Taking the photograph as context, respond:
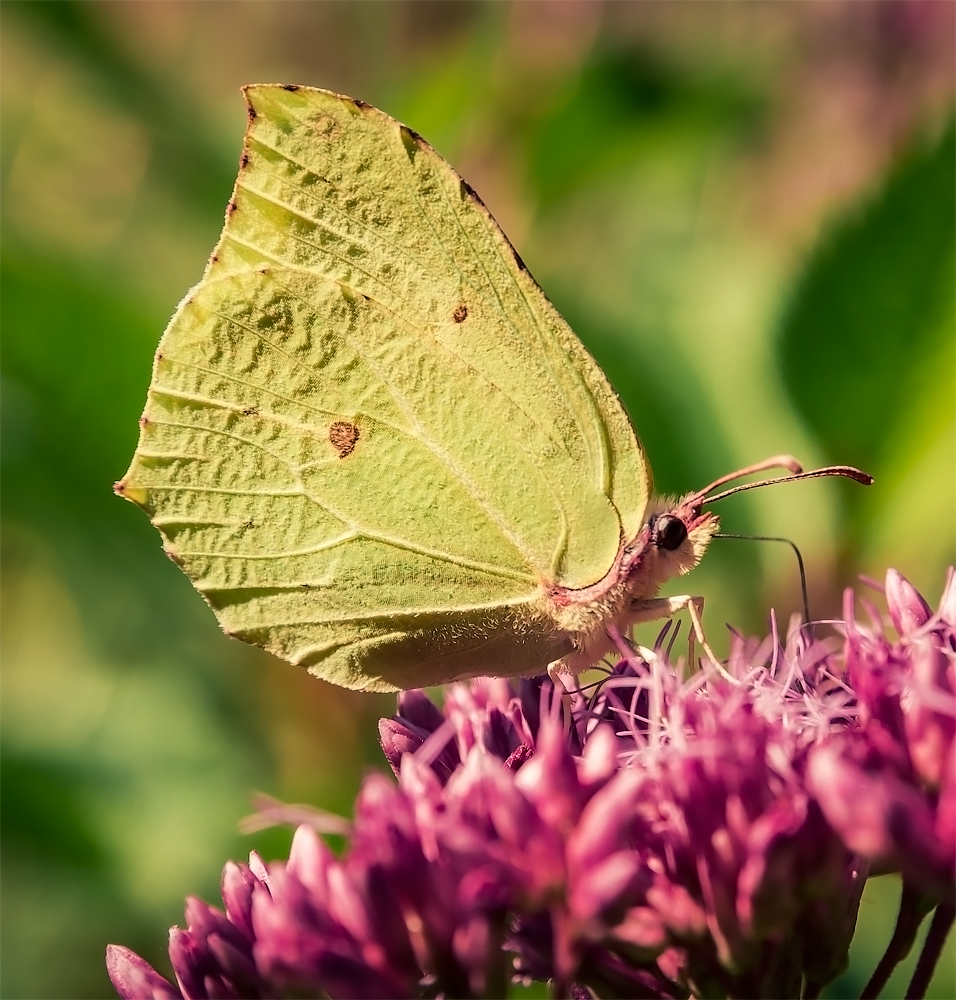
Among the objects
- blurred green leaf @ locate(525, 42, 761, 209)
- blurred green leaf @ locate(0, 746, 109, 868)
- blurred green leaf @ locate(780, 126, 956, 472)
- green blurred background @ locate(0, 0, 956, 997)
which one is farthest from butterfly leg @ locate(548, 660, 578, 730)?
blurred green leaf @ locate(525, 42, 761, 209)

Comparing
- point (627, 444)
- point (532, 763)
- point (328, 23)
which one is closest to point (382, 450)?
point (627, 444)

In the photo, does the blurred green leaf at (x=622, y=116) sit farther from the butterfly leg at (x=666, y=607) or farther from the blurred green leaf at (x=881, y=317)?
the butterfly leg at (x=666, y=607)

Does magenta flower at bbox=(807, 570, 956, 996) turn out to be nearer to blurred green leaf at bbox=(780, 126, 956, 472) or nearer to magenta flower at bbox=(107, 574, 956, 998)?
magenta flower at bbox=(107, 574, 956, 998)

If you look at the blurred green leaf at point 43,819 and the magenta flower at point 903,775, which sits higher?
the magenta flower at point 903,775

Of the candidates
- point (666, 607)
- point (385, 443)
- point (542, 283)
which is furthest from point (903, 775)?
point (542, 283)

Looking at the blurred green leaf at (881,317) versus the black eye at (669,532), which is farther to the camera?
the blurred green leaf at (881,317)

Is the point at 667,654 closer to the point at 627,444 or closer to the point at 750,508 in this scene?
the point at 627,444

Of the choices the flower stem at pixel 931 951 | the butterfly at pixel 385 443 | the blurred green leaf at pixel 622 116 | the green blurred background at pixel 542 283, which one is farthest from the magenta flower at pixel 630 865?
the blurred green leaf at pixel 622 116
